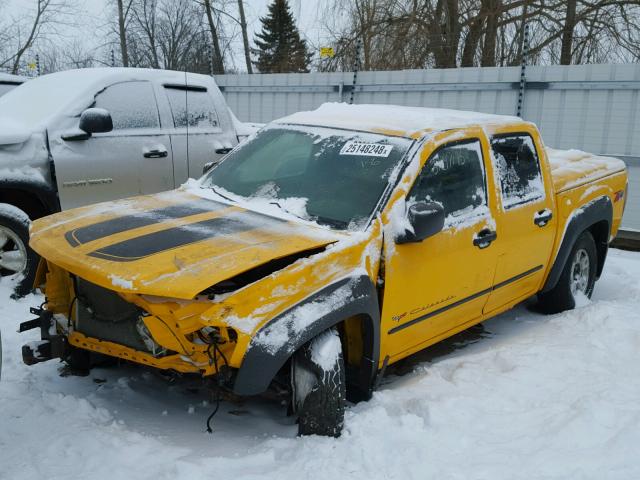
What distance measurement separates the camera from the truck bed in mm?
5402

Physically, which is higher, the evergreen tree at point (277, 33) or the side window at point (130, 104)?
the evergreen tree at point (277, 33)

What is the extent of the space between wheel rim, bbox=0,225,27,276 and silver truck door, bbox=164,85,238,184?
177cm

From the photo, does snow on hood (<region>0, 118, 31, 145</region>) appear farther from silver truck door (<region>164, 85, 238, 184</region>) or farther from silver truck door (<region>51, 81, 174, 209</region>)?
silver truck door (<region>164, 85, 238, 184</region>)

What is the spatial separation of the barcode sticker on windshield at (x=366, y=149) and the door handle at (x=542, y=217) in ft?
4.73

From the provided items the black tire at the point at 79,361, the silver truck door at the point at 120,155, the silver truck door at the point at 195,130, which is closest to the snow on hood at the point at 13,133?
the silver truck door at the point at 120,155

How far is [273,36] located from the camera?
128ft

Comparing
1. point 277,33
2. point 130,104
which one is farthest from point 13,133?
point 277,33

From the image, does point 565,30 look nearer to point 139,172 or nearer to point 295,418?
point 139,172

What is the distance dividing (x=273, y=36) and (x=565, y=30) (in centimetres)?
2596

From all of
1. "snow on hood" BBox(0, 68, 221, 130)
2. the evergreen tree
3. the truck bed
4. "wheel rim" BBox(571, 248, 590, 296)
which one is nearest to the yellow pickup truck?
the truck bed

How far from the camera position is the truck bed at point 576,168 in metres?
5.40

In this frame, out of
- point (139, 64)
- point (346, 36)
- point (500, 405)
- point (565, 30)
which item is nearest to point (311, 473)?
point (500, 405)

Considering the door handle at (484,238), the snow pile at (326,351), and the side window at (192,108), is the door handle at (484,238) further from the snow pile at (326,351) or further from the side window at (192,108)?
the side window at (192,108)

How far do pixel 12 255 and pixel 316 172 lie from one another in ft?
9.63
